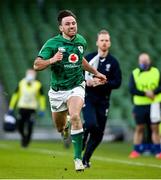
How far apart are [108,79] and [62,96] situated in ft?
7.24

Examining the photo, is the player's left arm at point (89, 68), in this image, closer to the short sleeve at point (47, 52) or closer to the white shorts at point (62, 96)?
the white shorts at point (62, 96)

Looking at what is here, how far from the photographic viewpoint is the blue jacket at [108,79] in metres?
14.1

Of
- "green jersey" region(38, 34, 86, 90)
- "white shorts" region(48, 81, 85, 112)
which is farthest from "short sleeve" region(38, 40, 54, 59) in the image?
"white shorts" region(48, 81, 85, 112)

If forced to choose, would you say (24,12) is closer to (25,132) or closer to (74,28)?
(25,132)

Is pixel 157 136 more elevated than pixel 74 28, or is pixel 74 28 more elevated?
pixel 74 28

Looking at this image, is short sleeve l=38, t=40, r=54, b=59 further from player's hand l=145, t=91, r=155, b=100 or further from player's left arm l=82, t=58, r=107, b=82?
player's hand l=145, t=91, r=155, b=100

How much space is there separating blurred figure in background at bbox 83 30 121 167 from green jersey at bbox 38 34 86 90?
168 cm

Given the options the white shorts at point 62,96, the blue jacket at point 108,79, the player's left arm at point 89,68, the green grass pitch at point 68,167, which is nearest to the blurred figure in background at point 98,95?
the blue jacket at point 108,79

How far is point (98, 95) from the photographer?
14.1m

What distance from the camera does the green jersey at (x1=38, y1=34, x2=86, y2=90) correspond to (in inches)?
470

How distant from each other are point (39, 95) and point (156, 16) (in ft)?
38.0

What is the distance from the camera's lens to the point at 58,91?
12.1m

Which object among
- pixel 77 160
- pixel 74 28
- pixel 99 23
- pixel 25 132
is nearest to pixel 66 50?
pixel 74 28

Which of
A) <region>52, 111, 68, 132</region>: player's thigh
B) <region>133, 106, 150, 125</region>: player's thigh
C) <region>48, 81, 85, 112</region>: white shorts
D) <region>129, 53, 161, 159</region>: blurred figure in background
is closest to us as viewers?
<region>48, 81, 85, 112</region>: white shorts
